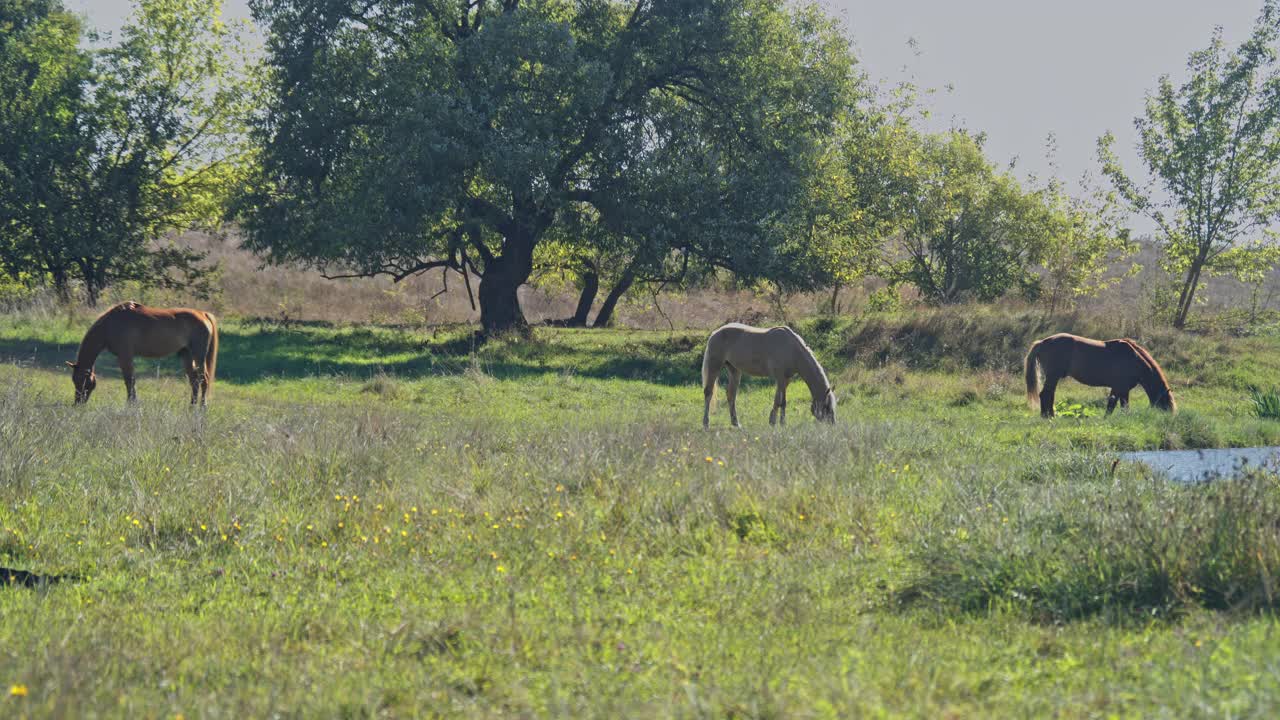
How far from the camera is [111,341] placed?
18.6 meters

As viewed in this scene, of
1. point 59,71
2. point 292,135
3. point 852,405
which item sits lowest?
point 852,405

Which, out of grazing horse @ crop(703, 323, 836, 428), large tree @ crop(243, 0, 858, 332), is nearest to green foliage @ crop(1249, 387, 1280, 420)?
grazing horse @ crop(703, 323, 836, 428)

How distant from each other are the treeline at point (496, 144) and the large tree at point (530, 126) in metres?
0.08

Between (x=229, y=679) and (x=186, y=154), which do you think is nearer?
(x=229, y=679)

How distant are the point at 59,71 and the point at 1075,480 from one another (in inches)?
1253

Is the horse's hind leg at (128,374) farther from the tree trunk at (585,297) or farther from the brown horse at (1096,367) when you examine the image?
the tree trunk at (585,297)

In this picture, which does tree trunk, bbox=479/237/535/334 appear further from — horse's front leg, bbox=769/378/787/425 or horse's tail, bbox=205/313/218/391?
horse's front leg, bbox=769/378/787/425

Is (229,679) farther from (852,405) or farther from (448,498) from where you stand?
(852,405)

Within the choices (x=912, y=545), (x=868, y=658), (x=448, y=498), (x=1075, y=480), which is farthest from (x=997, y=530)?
(x=448, y=498)

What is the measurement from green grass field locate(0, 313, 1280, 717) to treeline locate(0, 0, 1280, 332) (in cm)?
1386

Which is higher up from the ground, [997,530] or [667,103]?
[667,103]

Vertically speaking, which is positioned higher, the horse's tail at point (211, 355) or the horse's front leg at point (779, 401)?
the horse's tail at point (211, 355)

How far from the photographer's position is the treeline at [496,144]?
88.6ft

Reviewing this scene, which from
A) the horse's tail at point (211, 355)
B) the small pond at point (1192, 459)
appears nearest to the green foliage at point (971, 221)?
the small pond at point (1192, 459)
